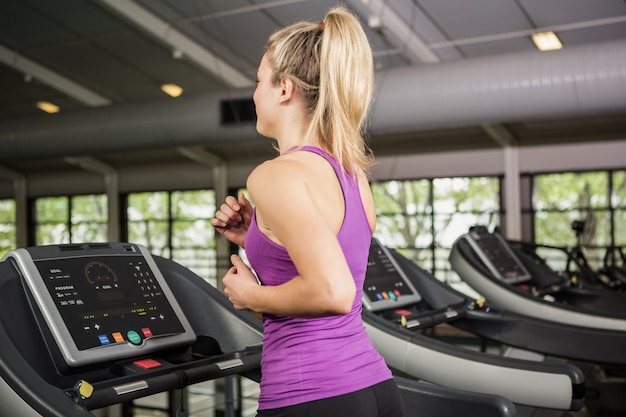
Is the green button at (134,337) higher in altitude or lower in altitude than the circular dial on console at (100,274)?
lower

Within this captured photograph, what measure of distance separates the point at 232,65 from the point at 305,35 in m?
7.97

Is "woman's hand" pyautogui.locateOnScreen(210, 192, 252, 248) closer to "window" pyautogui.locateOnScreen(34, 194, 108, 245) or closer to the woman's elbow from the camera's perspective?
the woman's elbow

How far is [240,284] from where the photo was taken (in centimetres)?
114

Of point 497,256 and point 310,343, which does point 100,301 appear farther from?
point 497,256

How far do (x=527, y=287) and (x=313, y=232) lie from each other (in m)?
3.38

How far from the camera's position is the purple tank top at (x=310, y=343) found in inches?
42.3

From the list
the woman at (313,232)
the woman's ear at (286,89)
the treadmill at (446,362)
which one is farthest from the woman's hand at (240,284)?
the treadmill at (446,362)

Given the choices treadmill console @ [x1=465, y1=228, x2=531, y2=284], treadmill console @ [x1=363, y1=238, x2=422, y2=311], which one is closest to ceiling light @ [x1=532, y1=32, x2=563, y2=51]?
treadmill console @ [x1=465, y1=228, x2=531, y2=284]

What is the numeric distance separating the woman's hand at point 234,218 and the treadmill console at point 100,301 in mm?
360

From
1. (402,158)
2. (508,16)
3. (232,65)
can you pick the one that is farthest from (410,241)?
(508,16)

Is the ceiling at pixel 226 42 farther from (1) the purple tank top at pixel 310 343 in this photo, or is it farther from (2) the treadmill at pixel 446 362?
(1) the purple tank top at pixel 310 343

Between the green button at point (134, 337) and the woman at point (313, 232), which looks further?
the green button at point (134, 337)

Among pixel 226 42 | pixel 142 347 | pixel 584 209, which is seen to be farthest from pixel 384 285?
pixel 584 209

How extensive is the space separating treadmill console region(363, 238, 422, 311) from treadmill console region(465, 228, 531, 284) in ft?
3.07
